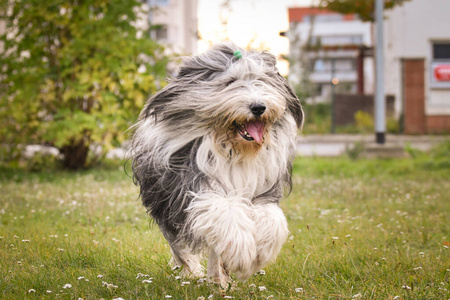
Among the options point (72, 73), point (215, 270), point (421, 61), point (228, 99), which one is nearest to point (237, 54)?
point (228, 99)

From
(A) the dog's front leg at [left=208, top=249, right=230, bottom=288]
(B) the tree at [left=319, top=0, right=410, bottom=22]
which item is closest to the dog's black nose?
(A) the dog's front leg at [left=208, top=249, right=230, bottom=288]

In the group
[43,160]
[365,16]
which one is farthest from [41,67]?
[365,16]

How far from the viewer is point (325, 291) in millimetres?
3389

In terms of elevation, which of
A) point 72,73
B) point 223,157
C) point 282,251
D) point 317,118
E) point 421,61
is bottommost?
point 282,251

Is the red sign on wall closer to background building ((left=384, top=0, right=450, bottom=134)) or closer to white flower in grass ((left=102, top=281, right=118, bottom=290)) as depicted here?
background building ((left=384, top=0, right=450, bottom=134))

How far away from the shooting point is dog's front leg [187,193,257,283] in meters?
3.13

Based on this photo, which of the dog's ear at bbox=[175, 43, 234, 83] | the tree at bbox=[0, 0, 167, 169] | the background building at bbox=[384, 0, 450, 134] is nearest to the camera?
the dog's ear at bbox=[175, 43, 234, 83]

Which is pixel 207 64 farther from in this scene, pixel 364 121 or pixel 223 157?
pixel 364 121

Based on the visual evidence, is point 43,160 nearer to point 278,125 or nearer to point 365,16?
point 278,125

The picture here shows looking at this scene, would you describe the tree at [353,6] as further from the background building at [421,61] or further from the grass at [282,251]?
the grass at [282,251]

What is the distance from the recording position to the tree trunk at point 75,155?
1007cm

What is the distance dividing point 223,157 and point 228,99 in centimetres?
36

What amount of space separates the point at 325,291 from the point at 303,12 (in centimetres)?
5936

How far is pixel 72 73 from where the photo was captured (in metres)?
9.82
